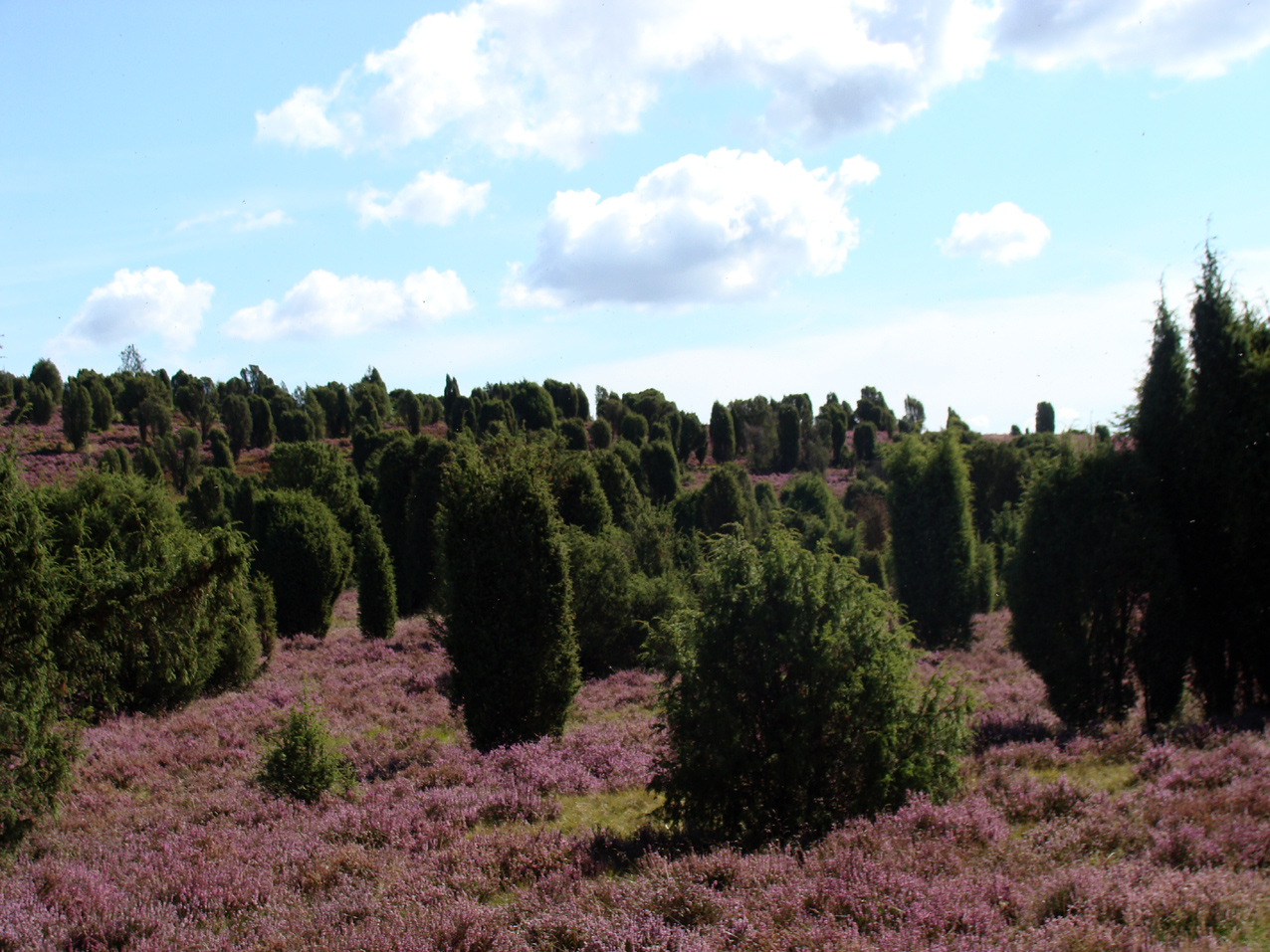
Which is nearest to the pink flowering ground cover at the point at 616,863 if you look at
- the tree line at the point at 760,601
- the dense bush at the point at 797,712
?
the dense bush at the point at 797,712

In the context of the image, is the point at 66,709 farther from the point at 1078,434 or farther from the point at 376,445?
the point at 376,445

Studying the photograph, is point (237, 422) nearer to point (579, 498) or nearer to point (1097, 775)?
point (579, 498)

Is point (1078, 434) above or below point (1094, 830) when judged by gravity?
above

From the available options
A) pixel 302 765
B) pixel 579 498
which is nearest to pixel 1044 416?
pixel 579 498

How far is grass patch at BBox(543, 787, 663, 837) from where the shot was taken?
32.6 feet

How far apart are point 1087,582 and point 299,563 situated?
2722 centimetres

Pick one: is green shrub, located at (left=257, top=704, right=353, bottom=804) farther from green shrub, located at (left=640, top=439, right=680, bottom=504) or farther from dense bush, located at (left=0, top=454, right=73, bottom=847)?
green shrub, located at (left=640, top=439, right=680, bottom=504)

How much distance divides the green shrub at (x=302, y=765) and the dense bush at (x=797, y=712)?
231 inches

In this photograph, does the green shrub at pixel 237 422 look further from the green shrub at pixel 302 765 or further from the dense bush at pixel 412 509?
the green shrub at pixel 302 765

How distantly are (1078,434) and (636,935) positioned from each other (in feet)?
51.8

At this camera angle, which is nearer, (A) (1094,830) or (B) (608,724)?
(A) (1094,830)

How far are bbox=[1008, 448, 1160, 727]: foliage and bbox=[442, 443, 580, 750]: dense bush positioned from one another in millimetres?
9892

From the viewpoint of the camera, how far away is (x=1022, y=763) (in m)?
11.3

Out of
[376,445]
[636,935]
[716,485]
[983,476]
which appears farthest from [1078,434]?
[376,445]
